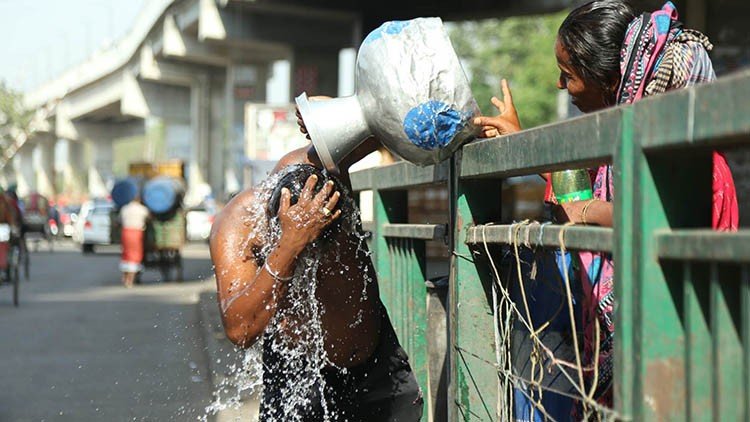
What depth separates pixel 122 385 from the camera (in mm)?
8195

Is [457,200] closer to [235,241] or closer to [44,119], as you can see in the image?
[235,241]

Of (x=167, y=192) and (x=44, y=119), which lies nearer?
(x=167, y=192)

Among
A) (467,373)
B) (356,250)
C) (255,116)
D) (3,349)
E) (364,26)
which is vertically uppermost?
(364,26)

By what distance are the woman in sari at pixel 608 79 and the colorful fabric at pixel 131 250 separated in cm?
1693

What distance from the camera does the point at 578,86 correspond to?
3084 millimetres

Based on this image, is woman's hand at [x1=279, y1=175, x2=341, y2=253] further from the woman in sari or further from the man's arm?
the woman in sari

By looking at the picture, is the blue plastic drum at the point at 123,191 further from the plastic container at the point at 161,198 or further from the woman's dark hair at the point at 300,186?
the woman's dark hair at the point at 300,186

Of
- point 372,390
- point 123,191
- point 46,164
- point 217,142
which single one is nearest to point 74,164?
point 46,164

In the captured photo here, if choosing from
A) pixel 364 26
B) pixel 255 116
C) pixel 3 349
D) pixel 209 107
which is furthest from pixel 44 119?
pixel 3 349

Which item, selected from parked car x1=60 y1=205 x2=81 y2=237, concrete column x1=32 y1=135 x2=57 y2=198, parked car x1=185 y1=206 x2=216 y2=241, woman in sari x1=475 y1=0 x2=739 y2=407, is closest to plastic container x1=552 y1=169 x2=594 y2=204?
woman in sari x1=475 y1=0 x2=739 y2=407

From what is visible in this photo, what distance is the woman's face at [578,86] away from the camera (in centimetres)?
306

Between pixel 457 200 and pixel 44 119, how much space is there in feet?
248

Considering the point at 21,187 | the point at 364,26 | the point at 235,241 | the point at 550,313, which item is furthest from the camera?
the point at 21,187

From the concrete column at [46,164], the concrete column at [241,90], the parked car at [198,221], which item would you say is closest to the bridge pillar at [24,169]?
the concrete column at [46,164]
